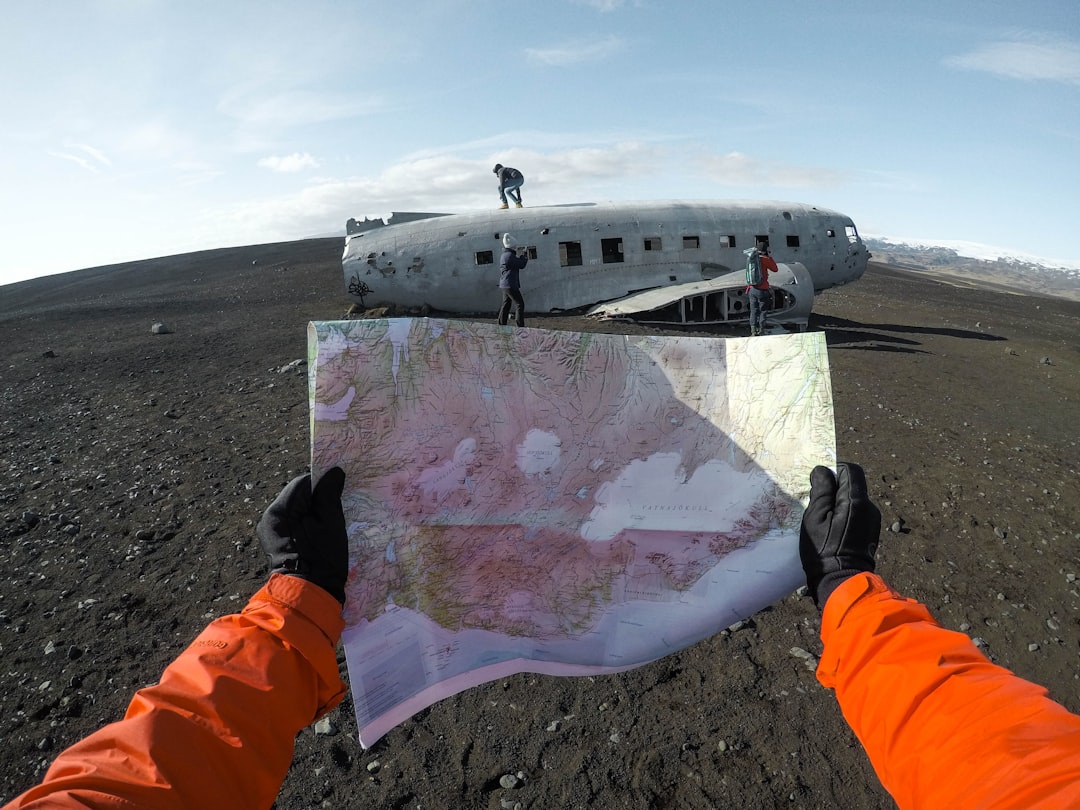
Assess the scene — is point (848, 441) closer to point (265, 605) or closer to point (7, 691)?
point (265, 605)

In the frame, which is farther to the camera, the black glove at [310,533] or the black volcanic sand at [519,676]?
the black volcanic sand at [519,676]

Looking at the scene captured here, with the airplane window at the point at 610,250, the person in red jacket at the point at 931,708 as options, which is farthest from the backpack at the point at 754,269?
the person in red jacket at the point at 931,708

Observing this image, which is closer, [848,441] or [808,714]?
[808,714]

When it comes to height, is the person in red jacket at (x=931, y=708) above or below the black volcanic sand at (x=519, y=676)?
above

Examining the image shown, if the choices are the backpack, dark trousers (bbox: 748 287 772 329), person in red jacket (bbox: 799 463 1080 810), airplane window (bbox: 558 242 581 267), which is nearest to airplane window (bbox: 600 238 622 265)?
airplane window (bbox: 558 242 581 267)

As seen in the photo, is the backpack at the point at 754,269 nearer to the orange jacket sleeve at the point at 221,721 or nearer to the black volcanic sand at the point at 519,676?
the black volcanic sand at the point at 519,676

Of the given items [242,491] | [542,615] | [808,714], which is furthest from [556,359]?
[242,491]
